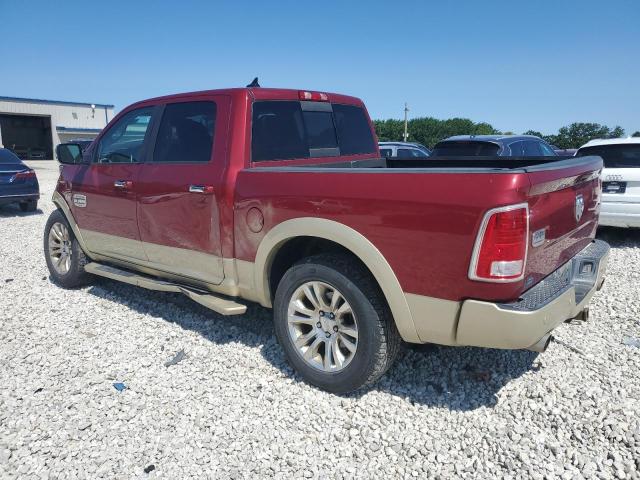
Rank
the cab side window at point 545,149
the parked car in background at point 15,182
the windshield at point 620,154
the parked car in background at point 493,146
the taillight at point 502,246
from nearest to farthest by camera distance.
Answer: the taillight at point 502,246 → the windshield at point 620,154 → the parked car in background at point 493,146 → the cab side window at point 545,149 → the parked car in background at point 15,182

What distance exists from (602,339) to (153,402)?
341 cm

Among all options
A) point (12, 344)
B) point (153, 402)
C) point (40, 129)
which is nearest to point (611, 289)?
point (153, 402)

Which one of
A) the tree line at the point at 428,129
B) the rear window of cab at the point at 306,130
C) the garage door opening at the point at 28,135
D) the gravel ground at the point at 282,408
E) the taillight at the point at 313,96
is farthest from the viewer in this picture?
the tree line at the point at 428,129

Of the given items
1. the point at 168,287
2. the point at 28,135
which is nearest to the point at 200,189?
the point at 168,287

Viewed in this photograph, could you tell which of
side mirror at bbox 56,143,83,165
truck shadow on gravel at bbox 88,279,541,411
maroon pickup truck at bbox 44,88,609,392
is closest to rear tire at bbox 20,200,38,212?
side mirror at bbox 56,143,83,165

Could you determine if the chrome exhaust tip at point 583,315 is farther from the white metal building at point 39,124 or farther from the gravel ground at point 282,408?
the white metal building at point 39,124

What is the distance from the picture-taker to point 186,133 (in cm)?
392

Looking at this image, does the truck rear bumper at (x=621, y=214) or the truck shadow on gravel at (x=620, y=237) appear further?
the truck shadow on gravel at (x=620, y=237)

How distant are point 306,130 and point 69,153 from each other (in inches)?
104

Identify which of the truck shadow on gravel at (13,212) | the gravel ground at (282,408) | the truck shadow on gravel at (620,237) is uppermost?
the truck shadow on gravel at (13,212)

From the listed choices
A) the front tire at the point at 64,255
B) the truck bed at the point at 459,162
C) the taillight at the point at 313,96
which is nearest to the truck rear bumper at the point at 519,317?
the truck bed at the point at 459,162

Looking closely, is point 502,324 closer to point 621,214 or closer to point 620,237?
point 621,214

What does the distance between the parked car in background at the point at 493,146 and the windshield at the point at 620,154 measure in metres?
1.26

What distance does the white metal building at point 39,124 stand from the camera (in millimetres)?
39062
